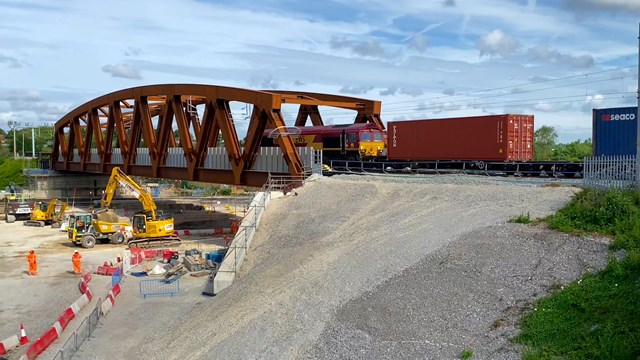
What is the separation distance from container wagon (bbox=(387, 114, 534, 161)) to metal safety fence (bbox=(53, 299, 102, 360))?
24272 mm

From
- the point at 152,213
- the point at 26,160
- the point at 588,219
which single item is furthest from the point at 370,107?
the point at 26,160

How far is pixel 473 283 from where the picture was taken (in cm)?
1714

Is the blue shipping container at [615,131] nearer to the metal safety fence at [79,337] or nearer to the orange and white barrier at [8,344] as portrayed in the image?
the metal safety fence at [79,337]

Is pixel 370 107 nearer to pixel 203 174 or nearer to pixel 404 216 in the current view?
pixel 203 174

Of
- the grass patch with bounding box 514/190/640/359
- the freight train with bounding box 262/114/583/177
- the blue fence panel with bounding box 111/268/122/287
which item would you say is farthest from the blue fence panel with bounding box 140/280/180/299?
the grass patch with bounding box 514/190/640/359

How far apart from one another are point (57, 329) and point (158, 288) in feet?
22.0

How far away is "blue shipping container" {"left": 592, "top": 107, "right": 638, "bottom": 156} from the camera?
2845cm

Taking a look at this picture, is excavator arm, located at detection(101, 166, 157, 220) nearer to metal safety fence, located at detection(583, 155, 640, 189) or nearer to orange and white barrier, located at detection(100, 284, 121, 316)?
orange and white barrier, located at detection(100, 284, 121, 316)

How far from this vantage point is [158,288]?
2714cm

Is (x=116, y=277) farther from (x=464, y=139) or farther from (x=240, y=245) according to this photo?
(x=464, y=139)

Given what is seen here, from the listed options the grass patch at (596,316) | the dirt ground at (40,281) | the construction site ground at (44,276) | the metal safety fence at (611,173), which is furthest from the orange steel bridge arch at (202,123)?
the grass patch at (596,316)

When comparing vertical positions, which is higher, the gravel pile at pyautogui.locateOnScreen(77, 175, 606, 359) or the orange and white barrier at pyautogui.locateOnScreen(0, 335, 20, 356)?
the gravel pile at pyautogui.locateOnScreen(77, 175, 606, 359)

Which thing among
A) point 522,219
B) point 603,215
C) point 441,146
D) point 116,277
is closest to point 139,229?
point 116,277

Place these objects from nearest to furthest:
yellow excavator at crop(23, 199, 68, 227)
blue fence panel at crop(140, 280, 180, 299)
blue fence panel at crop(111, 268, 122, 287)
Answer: blue fence panel at crop(140, 280, 180, 299), blue fence panel at crop(111, 268, 122, 287), yellow excavator at crop(23, 199, 68, 227)
